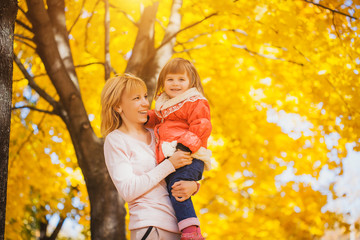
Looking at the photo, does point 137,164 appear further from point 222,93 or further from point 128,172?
point 222,93

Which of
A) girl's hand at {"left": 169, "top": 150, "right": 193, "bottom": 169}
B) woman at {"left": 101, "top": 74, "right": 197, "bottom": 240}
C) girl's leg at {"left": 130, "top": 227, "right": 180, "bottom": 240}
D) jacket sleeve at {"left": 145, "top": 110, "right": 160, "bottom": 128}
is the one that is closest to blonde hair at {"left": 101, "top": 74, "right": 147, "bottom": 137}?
woman at {"left": 101, "top": 74, "right": 197, "bottom": 240}

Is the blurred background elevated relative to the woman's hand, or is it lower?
elevated

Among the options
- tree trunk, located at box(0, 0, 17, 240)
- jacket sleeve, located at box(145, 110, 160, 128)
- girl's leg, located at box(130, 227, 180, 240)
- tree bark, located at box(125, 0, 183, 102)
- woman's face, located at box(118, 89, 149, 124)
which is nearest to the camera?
girl's leg, located at box(130, 227, 180, 240)

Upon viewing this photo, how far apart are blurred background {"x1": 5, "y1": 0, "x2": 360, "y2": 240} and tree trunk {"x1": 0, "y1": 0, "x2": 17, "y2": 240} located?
1.74m

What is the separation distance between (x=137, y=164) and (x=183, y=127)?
437mm

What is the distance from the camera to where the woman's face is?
265cm

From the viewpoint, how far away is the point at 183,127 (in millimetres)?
2705

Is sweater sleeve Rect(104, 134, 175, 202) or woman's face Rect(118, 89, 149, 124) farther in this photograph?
woman's face Rect(118, 89, 149, 124)

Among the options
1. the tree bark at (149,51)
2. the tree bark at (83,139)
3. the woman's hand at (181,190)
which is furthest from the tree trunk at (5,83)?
the tree bark at (149,51)

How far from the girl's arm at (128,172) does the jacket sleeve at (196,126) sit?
94mm

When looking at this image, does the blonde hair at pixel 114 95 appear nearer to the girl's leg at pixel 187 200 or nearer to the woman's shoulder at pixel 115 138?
the woman's shoulder at pixel 115 138

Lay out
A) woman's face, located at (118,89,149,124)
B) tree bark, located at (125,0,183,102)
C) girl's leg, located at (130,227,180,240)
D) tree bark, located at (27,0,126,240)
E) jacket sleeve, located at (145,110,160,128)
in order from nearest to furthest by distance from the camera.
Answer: girl's leg, located at (130,227,180,240), woman's face, located at (118,89,149,124), jacket sleeve, located at (145,110,160,128), tree bark, located at (27,0,126,240), tree bark, located at (125,0,183,102)

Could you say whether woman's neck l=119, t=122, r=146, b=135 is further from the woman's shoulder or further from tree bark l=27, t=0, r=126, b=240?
tree bark l=27, t=0, r=126, b=240

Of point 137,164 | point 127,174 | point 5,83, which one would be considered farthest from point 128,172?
point 5,83
